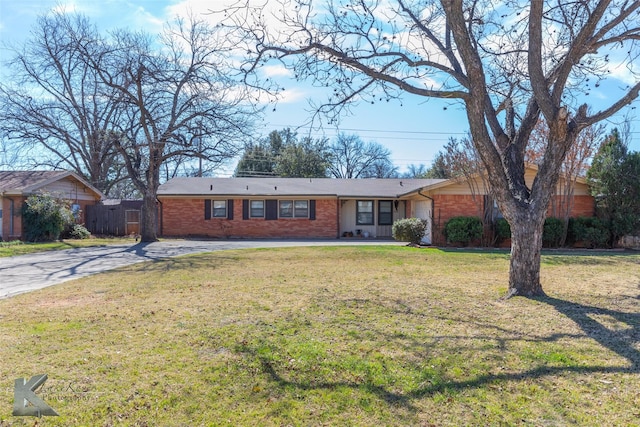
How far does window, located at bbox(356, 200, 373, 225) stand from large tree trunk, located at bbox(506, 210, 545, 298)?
54.7 feet

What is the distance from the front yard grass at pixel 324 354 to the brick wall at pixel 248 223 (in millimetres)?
14583

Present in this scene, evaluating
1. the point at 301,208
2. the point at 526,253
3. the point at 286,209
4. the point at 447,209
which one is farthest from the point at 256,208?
the point at 526,253

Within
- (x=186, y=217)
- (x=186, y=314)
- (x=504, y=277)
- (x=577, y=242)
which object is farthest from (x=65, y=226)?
(x=577, y=242)

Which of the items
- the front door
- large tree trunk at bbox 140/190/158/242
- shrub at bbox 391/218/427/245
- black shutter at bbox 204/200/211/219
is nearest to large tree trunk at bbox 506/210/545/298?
shrub at bbox 391/218/427/245

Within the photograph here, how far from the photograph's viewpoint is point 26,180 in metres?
20.5

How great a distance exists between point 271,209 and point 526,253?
17049mm

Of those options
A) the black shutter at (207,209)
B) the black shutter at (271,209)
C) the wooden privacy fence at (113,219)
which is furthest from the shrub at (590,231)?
the wooden privacy fence at (113,219)

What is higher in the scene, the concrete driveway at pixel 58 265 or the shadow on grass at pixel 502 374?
the concrete driveway at pixel 58 265

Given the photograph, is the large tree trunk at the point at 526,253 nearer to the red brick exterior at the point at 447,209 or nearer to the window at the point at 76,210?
the red brick exterior at the point at 447,209

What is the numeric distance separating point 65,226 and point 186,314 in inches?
696

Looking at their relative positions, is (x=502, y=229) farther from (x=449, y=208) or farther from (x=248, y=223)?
(x=248, y=223)

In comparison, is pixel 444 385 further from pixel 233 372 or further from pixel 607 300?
pixel 607 300

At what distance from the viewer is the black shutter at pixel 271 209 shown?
74.8 ft

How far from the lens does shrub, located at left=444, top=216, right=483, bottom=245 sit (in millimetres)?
16500
